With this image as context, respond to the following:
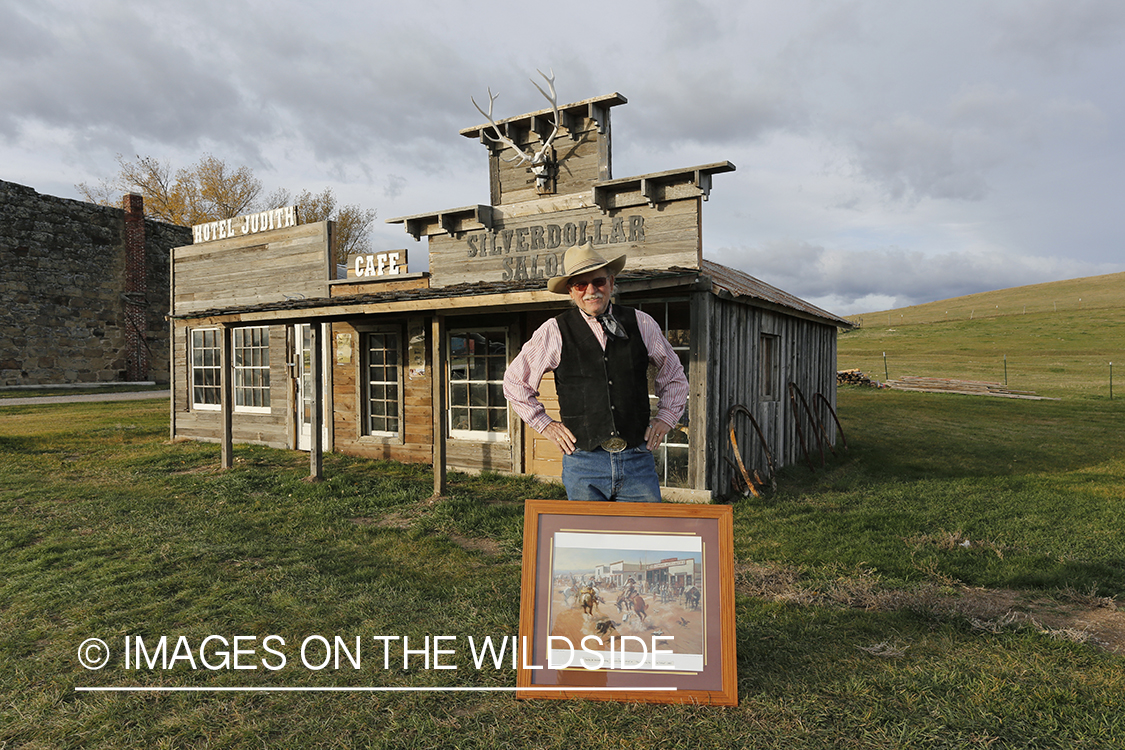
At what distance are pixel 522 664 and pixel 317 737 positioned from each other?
952mm

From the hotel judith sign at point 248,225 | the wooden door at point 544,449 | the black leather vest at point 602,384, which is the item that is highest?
the hotel judith sign at point 248,225

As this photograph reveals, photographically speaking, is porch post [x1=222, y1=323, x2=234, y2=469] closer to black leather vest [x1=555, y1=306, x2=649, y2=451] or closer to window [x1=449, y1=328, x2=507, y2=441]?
window [x1=449, y1=328, x2=507, y2=441]

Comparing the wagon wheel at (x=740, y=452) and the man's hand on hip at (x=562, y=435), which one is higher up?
the man's hand on hip at (x=562, y=435)

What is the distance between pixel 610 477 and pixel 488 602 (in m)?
1.71

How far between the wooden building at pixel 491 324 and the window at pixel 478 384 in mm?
24

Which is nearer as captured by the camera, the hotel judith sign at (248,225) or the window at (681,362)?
the window at (681,362)

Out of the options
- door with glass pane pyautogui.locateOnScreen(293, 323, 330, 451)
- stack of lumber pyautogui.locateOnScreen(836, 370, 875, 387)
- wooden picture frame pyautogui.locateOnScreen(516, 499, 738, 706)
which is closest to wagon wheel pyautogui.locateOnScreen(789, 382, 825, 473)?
wooden picture frame pyautogui.locateOnScreen(516, 499, 738, 706)

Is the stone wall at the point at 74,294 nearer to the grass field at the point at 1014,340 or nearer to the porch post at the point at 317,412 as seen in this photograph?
the porch post at the point at 317,412

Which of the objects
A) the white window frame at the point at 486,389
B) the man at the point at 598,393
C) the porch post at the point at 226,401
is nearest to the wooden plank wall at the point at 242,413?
the porch post at the point at 226,401

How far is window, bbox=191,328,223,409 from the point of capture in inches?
516

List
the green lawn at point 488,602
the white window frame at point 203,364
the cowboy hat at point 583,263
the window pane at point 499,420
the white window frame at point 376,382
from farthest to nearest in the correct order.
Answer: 1. the white window frame at point 203,364
2. the white window frame at point 376,382
3. the window pane at point 499,420
4. the cowboy hat at point 583,263
5. the green lawn at point 488,602

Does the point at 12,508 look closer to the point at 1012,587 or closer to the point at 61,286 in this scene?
the point at 1012,587

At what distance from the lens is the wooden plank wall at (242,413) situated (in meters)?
12.0

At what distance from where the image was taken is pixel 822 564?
523cm
